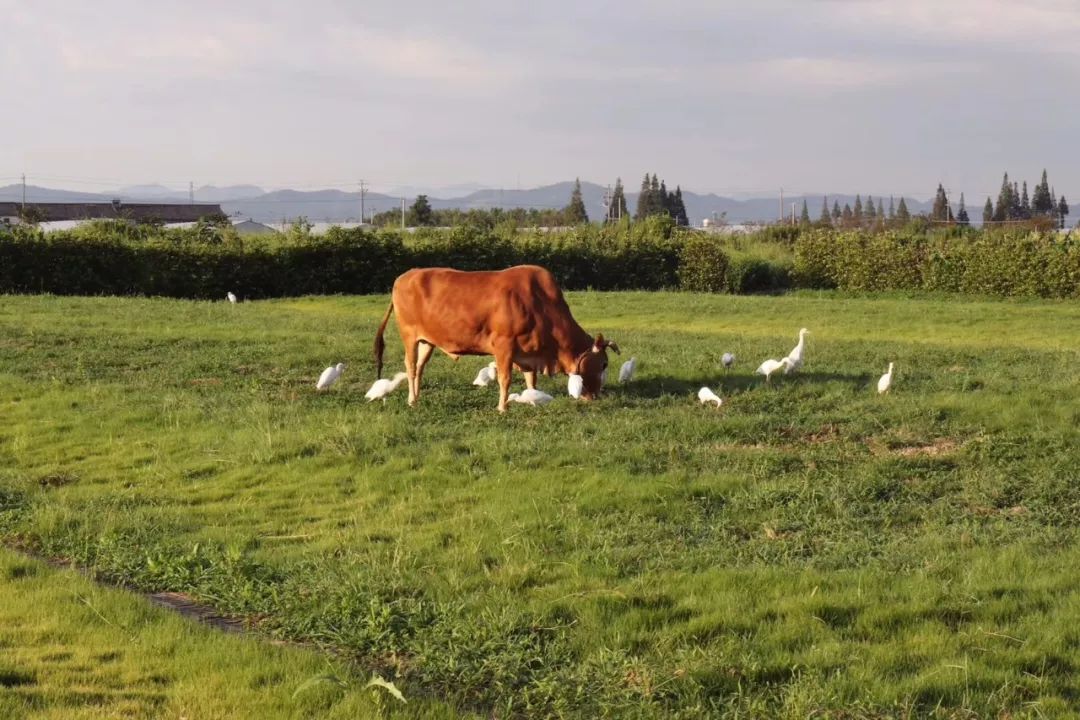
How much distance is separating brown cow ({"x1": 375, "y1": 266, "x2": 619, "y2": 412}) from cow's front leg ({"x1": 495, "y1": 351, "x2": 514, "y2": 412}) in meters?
0.01

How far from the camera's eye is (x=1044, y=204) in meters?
106

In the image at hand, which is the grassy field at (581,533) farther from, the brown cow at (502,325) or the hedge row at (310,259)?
the hedge row at (310,259)

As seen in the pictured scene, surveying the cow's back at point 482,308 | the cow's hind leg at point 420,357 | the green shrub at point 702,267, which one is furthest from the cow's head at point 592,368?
the green shrub at point 702,267

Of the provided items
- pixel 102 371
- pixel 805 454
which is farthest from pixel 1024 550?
pixel 102 371

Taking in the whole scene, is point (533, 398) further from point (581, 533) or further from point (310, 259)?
point (310, 259)

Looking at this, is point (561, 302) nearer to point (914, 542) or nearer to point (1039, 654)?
point (914, 542)

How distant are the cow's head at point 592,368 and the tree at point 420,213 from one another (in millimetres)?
56937

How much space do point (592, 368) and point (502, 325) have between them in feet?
3.74

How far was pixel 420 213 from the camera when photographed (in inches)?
2815

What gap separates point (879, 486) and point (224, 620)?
17.2 ft

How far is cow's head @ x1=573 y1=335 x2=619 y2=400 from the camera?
44.6 ft

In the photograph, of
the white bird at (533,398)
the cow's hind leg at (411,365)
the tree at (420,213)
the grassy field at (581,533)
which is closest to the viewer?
the grassy field at (581,533)

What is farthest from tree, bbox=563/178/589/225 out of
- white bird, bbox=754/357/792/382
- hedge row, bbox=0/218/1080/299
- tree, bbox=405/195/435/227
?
white bird, bbox=754/357/792/382

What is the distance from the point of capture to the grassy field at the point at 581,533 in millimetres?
5867
